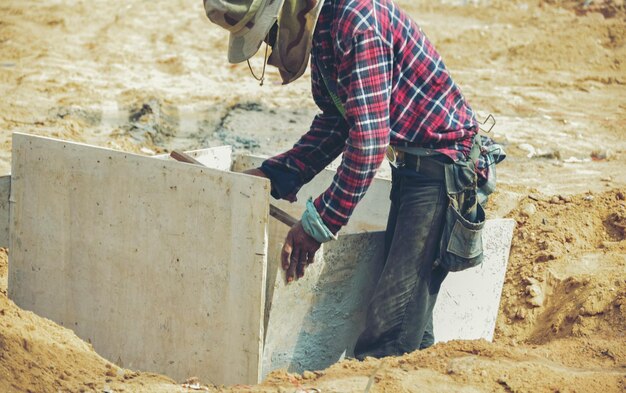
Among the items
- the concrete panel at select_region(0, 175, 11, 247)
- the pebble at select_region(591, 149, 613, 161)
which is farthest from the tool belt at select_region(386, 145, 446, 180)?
the pebble at select_region(591, 149, 613, 161)

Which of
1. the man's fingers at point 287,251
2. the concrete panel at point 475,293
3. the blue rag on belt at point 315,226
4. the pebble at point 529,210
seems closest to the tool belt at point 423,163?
the blue rag on belt at point 315,226

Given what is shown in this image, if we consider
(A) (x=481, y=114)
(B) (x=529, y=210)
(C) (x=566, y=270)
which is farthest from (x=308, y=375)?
(A) (x=481, y=114)

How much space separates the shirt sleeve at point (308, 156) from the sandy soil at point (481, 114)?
944 millimetres

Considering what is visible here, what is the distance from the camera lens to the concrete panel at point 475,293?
436cm

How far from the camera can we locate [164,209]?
12.4 feet

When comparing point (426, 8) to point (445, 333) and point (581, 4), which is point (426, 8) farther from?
point (445, 333)

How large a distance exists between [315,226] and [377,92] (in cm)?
60

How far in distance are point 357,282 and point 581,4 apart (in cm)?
1209

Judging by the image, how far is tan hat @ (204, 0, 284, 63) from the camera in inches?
131

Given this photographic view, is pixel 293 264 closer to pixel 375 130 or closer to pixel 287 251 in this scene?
pixel 287 251

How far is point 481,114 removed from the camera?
9.50 metres

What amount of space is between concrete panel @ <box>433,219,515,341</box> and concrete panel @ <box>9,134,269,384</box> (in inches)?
47.9

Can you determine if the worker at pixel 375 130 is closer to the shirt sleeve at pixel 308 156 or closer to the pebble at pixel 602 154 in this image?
the shirt sleeve at pixel 308 156

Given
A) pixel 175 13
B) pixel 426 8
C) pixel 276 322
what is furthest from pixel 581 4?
pixel 276 322
